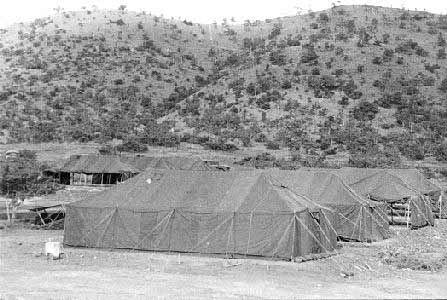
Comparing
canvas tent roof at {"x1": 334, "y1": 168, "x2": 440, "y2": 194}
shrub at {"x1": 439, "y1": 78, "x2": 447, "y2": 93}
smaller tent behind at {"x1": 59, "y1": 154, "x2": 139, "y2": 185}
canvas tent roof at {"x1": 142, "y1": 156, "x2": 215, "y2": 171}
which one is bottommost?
smaller tent behind at {"x1": 59, "y1": 154, "x2": 139, "y2": 185}

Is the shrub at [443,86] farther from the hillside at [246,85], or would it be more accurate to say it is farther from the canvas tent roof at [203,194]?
the canvas tent roof at [203,194]

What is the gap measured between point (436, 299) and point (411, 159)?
5867cm

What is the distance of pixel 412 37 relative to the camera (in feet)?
369

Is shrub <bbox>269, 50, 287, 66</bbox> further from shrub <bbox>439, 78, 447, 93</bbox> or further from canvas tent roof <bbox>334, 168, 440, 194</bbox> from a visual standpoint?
→ canvas tent roof <bbox>334, 168, 440, 194</bbox>

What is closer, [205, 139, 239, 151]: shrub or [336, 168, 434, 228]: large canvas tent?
[336, 168, 434, 228]: large canvas tent

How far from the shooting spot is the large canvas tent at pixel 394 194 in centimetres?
4053

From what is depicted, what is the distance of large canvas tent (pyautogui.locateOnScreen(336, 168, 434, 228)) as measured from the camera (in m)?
40.5

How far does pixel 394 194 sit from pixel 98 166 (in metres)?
31.4

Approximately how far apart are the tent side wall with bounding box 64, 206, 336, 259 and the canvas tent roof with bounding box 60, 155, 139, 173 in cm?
3176

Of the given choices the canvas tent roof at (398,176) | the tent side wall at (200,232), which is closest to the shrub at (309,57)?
the canvas tent roof at (398,176)

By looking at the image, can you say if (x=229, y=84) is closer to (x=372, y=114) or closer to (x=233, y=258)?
(x=372, y=114)

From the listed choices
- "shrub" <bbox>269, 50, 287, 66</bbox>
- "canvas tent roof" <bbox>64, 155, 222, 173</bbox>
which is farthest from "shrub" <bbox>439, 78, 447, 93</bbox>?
"canvas tent roof" <bbox>64, 155, 222, 173</bbox>

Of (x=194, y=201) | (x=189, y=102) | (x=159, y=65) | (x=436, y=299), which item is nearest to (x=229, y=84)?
(x=189, y=102)

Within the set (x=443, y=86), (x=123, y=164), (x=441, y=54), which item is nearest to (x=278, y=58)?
(x=443, y=86)
